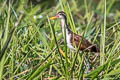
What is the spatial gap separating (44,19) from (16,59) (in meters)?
2.05

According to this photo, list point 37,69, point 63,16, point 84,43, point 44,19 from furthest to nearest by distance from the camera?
point 44,19 < point 63,16 < point 84,43 < point 37,69

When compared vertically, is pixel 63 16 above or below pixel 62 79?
above

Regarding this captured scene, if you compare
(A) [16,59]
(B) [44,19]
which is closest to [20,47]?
(A) [16,59]

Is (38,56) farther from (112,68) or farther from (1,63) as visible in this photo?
(1,63)

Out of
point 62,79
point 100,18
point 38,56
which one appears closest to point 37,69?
point 62,79

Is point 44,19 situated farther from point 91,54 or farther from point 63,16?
point 91,54

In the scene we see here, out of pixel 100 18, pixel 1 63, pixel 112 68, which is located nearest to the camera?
pixel 1 63

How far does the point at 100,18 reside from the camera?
21.9ft

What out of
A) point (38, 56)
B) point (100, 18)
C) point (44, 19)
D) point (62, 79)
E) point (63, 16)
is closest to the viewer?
point (62, 79)

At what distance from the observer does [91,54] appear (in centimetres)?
403

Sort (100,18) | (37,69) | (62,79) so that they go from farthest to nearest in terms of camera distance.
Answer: (100,18) → (62,79) → (37,69)

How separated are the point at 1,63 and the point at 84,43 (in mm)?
1630

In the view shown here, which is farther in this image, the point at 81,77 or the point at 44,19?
the point at 44,19

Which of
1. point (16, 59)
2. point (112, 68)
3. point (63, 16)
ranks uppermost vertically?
point (63, 16)
